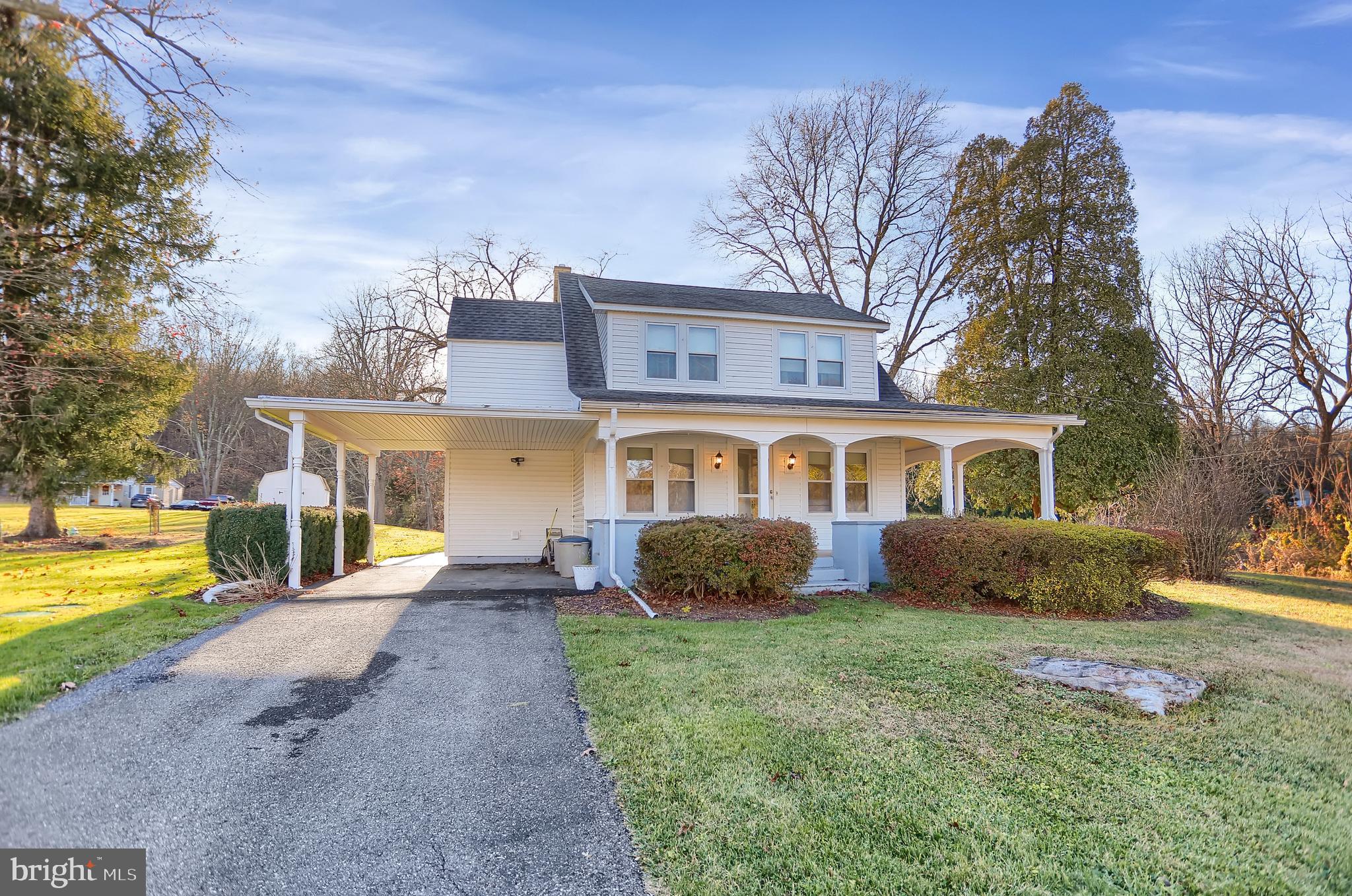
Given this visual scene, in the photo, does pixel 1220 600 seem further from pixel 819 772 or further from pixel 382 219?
pixel 382 219

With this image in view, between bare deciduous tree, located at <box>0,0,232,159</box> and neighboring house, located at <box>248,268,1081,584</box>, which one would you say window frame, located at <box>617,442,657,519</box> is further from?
bare deciduous tree, located at <box>0,0,232,159</box>

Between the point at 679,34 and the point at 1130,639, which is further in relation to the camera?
the point at 679,34

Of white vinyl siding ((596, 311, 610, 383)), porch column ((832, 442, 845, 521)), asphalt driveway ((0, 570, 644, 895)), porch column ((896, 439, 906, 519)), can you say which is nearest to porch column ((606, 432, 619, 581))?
white vinyl siding ((596, 311, 610, 383))

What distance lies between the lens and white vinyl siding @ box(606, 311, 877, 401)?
12469mm

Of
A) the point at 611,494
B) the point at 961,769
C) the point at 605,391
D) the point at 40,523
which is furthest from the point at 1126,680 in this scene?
the point at 40,523

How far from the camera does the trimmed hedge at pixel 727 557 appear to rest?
28.8 ft

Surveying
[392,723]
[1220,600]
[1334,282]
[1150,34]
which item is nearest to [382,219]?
[392,723]

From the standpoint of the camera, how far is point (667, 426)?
10.5 metres

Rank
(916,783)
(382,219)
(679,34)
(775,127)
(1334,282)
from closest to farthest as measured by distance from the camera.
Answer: (916,783), (679,34), (382,219), (1334,282), (775,127)

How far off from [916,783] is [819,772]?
0.49m

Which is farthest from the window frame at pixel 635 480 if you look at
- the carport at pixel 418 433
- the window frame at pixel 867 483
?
the window frame at pixel 867 483

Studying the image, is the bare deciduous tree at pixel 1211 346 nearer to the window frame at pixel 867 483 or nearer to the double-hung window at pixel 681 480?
the window frame at pixel 867 483

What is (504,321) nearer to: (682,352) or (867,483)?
(682,352)

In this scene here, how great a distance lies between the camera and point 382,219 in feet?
43.3
